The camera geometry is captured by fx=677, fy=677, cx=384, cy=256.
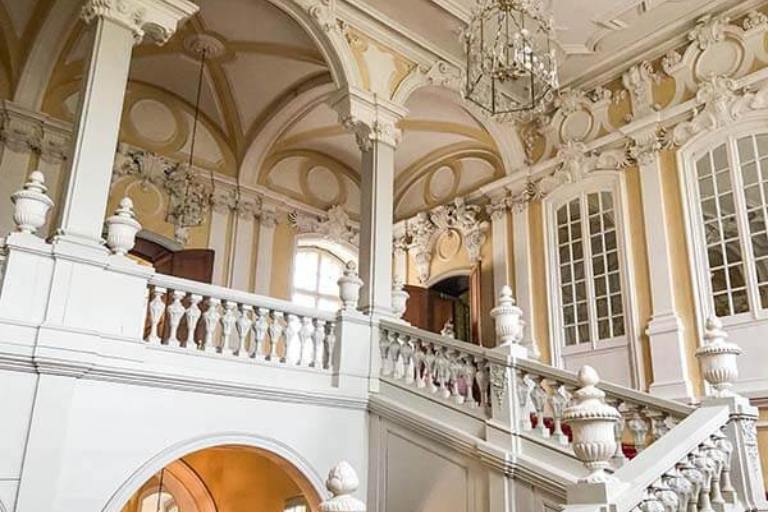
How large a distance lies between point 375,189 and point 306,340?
1.74 m

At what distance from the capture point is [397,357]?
5992 mm

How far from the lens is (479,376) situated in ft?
16.6

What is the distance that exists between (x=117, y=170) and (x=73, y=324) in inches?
172

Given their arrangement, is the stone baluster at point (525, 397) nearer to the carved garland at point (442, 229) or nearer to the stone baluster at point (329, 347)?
the stone baluster at point (329, 347)

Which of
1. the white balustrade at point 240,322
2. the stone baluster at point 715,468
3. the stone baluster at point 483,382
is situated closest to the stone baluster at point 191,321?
the white balustrade at point 240,322

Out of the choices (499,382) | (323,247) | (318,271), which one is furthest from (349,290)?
(323,247)

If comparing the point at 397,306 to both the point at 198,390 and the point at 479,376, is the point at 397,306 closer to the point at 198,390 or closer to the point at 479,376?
the point at 479,376

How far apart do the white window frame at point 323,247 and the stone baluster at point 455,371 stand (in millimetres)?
4784

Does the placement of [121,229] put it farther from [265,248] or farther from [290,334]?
[265,248]

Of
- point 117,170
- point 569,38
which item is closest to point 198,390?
point 117,170

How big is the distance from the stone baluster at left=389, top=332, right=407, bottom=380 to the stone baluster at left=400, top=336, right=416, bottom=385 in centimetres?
2

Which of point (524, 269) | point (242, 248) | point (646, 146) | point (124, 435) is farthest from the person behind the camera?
point (242, 248)

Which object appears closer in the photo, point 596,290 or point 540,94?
point 540,94

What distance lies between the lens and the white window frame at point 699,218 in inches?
255
